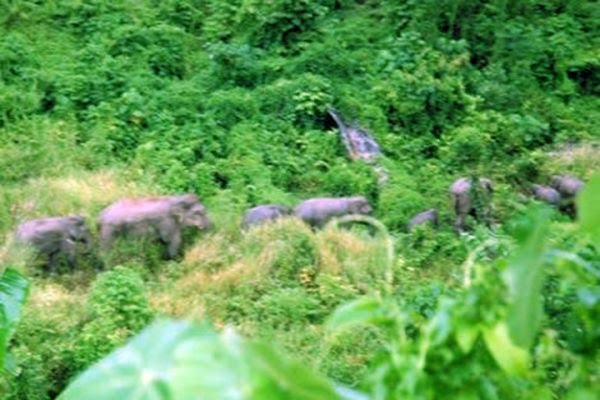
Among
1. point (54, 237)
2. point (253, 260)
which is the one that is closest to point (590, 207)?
point (253, 260)

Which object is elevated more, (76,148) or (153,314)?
(153,314)

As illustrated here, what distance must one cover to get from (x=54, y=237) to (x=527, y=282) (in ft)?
14.9

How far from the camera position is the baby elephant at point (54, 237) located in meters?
4.87

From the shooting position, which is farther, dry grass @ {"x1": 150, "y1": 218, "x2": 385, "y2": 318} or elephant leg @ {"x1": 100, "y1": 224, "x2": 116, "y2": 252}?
elephant leg @ {"x1": 100, "y1": 224, "x2": 116, "y2": 252}

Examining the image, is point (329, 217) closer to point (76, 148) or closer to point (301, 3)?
point (76, 148)

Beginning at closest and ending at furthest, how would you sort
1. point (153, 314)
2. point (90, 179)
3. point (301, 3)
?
point (153, 314), point (90, 179), point (301, 3)

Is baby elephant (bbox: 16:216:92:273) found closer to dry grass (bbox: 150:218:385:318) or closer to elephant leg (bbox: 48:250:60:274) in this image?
elephant leg (bbox: 48:250:60:274)

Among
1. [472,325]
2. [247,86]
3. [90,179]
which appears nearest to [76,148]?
[90,179]

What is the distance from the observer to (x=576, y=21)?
26.2 ft

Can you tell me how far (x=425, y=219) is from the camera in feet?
17.9

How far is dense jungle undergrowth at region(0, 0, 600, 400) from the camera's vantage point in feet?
13.8

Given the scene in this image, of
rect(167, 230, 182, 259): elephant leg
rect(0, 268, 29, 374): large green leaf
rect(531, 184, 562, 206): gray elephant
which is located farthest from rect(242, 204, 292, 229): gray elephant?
rect(0, 268, 29, 374): large green leaf

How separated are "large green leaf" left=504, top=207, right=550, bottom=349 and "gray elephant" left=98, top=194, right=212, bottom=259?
452 centimetres

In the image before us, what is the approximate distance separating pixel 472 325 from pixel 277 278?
13.4ft
